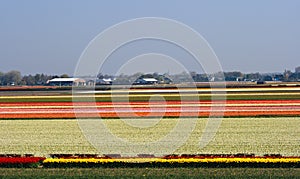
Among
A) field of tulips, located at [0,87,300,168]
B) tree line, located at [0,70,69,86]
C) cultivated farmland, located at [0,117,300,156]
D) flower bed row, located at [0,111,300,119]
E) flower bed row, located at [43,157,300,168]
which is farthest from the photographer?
tree line, located at [0,70,69,86]

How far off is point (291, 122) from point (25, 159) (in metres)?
16.6

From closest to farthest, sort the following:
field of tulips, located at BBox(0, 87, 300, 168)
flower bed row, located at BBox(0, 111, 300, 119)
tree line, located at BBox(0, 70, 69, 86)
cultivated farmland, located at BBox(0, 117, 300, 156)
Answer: field of tulips, located at BBox(0, 87, 300, 168) → cultivated farmland, located at BBox(0, 117, 300, 156) → flower bed row, located at BBox(0, 111, 300, 119) → tree line, located at BBox(0, 70, 69, 86)

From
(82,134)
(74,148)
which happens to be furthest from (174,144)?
(82,134)

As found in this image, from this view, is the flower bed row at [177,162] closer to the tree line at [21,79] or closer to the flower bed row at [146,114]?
the flower bed row at [146,114]

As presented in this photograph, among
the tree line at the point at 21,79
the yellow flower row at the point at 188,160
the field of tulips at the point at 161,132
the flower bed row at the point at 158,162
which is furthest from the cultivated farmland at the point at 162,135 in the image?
the tree line at the point at 21,79

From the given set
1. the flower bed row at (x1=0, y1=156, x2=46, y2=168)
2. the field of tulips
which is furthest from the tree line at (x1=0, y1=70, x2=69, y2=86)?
the flower bed row at (x1=0, y1=156, x2=46, y2=168)

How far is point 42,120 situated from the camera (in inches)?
1374

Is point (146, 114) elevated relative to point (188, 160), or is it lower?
elevated

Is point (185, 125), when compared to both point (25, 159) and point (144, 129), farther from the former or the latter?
point (25, 159)

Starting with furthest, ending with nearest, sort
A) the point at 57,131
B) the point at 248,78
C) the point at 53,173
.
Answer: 1. the point at 248,78
2. the point at 57,131
3. the point at 53,173

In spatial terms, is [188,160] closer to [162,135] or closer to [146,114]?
[162,135]

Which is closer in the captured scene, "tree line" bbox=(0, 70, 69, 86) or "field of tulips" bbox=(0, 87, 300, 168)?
"field of tulips" bbox=(0, 87, 300, 168)

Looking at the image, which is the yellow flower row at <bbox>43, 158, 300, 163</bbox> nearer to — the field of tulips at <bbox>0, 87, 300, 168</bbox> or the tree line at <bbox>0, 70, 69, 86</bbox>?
the field of tulips at <bbox>0, 87, 300, 168</bbox>

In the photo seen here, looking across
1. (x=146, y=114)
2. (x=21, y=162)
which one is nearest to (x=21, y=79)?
(x=146, y=114)
